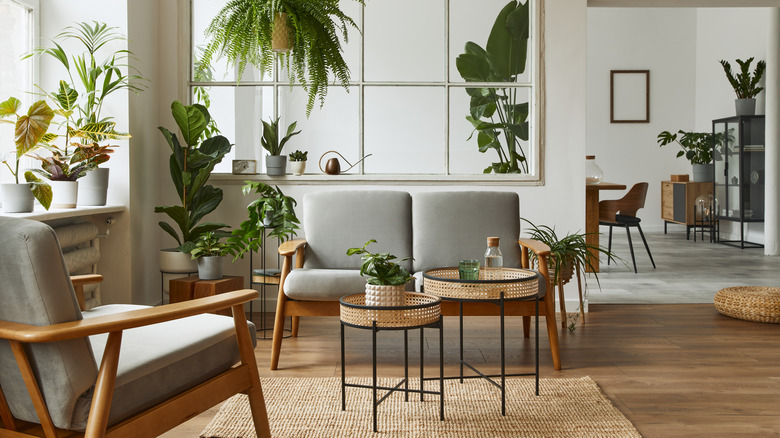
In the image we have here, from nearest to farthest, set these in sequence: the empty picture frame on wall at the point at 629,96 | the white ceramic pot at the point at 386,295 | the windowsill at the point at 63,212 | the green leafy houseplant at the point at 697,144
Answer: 1. the white ceramic pot at the point at 386,295
2. the windowsill at the point at 63,212
3. the green leafy houseplant at the point at 697,144
4. the empty picture frame on wall at the point at 629,96

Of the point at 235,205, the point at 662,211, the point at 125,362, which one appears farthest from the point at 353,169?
the point at 662,211

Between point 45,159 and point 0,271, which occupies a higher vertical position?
point 45,159

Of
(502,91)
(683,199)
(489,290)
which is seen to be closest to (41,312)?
(489,290)

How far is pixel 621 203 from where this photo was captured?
22.6ft

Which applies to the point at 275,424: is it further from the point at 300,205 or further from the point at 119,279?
the point at 300,205

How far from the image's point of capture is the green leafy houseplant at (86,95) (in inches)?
140

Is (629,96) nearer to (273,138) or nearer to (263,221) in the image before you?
(273,138)

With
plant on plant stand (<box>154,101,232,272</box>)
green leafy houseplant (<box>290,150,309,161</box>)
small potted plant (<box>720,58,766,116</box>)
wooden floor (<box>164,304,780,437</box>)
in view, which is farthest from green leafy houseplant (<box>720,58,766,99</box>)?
plant on plant stand (<box>154,101,232,272</box>)

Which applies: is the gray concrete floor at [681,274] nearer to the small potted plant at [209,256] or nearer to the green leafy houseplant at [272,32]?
the small potted plant at [209,256]

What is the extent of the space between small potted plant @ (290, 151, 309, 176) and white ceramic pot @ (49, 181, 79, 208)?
5.02 feet

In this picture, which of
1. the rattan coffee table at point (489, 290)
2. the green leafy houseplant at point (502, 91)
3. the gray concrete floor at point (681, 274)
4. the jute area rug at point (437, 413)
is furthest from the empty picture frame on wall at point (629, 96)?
the rattan coffee table at point (489, 290)

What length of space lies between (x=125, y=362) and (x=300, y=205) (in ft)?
9.81

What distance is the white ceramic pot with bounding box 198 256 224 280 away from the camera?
4000 mm

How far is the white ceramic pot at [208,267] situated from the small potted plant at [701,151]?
7263 millimetres
